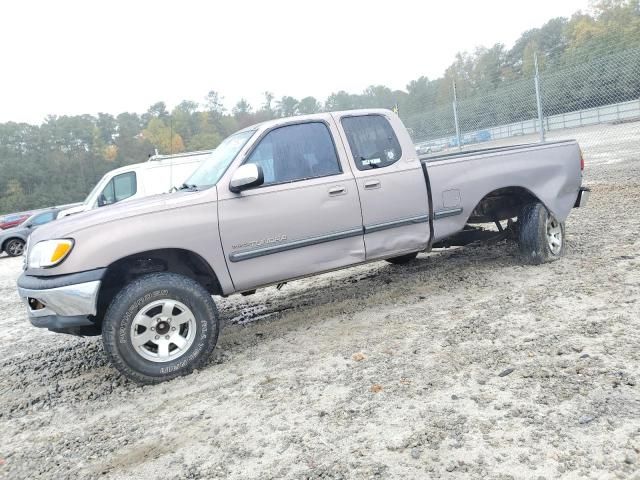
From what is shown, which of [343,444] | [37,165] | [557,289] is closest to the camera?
[343,444]

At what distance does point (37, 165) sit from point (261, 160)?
226ft

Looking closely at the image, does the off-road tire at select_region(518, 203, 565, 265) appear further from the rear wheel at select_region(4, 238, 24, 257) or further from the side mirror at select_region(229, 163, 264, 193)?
the rear wheel at select_region(4, 238, 24, 257)

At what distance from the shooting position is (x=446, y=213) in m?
4.93

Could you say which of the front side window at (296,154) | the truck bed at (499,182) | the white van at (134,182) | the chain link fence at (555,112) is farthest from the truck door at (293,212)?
the chain link fence at (555,112)

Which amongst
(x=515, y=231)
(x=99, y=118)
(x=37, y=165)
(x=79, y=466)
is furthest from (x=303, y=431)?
(x=99, y=118)

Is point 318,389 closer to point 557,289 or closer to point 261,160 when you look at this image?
point 261,160

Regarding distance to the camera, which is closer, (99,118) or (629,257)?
(629,257)

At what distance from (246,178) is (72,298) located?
1.48 m

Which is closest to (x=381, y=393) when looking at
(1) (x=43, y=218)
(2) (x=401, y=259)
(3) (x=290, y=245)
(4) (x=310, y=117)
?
(3) (x=290, y=245)

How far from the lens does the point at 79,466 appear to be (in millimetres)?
2818

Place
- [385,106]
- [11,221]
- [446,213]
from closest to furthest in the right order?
[446,213] → [385,106] → [11,221]

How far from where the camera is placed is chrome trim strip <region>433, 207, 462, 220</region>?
4.89 meters

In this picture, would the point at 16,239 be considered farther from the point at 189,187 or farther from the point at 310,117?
the point at 310,117

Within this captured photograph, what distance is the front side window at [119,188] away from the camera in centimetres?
1114
